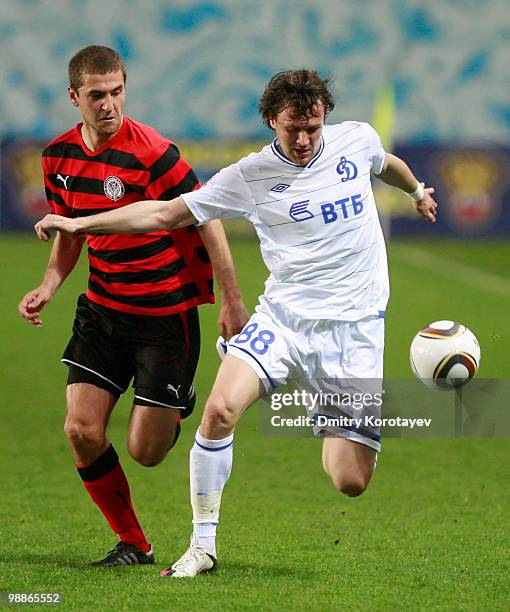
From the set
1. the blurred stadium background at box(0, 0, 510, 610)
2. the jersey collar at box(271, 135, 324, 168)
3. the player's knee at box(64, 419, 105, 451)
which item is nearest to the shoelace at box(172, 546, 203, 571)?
the blurred stadium background at box(0, 0, 510, 610)

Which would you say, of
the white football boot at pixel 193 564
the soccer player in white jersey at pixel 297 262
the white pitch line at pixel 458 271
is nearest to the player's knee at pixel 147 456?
the soccer player in white jersey at pixel 297 262

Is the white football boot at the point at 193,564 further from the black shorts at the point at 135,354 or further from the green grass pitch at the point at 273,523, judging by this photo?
the black shorts at the point at 135,354

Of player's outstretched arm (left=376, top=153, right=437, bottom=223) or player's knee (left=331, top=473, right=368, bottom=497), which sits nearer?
player's knee (left=331, top=473, right=368, bottom=497)

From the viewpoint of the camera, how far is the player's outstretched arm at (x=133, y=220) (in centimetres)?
539

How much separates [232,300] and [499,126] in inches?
1201

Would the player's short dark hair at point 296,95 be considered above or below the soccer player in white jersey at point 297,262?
above

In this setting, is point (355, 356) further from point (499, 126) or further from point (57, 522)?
point (499, 126)

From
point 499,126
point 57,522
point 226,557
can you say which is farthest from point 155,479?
point 499,126

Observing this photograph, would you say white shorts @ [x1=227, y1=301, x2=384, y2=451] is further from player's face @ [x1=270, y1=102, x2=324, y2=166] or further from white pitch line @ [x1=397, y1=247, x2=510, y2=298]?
white pitch line @ [x1=397, y1=247, x2=510, y2=298]

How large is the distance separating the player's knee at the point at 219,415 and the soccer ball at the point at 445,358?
1.28 metres

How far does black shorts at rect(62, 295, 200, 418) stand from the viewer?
588 centimetres

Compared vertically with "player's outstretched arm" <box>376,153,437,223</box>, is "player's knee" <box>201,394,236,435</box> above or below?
below

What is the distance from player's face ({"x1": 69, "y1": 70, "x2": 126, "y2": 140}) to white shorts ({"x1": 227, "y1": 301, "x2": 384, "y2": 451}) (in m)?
1.11

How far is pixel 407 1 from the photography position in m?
36.4
